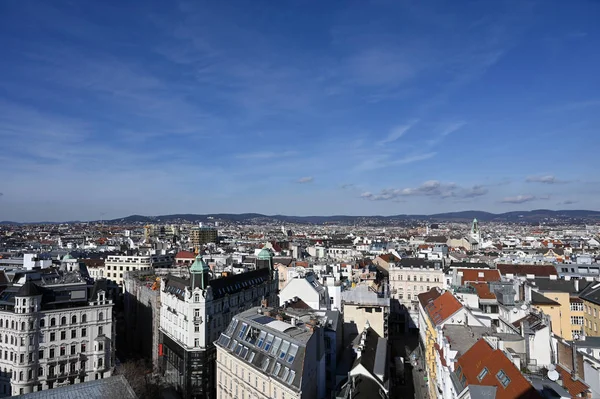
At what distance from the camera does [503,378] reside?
30.0 metres

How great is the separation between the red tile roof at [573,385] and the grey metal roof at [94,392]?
125ft

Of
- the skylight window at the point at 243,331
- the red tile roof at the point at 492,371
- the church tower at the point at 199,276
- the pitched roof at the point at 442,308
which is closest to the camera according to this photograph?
the red tile roof at the point at 492,371

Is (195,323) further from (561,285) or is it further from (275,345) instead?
(561,285)

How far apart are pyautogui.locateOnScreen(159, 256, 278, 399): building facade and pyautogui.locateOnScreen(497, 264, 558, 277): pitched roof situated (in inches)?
2283

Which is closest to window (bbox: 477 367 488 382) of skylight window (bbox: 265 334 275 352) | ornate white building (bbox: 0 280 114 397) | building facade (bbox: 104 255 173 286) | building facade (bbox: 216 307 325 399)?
building facade (bbox: 216 307 325 399)

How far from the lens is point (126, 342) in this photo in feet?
293

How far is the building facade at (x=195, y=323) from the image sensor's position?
2402 inches

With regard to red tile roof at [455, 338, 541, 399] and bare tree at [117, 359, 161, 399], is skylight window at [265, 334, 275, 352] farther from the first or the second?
bare tree at [117, 359, 161, 399]

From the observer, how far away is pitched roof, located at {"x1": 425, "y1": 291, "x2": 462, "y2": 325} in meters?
53.8

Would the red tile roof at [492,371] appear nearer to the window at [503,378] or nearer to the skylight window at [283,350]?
the window at [503,378]

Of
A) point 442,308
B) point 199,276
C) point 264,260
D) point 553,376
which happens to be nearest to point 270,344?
point 199,276

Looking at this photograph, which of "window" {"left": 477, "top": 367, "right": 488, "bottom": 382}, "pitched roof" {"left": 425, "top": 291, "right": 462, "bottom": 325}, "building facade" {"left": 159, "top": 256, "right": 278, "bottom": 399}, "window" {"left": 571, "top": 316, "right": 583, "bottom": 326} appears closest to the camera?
"window" {"left": 477, "top": 367, "right": 488, "bottom": 382}

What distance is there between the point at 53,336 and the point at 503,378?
189 feet

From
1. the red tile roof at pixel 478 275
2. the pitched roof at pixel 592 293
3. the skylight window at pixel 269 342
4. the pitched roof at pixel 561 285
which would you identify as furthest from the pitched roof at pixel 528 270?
the skylight window at pixel 269 342
